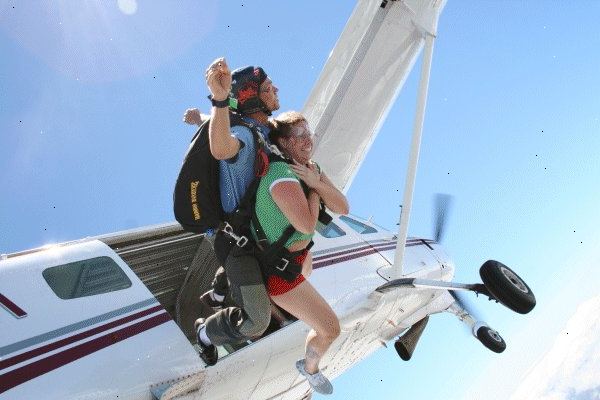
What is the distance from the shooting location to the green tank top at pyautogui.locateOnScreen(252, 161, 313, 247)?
10.5 ft

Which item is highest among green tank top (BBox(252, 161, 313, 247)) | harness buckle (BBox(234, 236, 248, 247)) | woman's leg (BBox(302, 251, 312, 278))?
green tank top (BBox(252, 161, 313, 247))

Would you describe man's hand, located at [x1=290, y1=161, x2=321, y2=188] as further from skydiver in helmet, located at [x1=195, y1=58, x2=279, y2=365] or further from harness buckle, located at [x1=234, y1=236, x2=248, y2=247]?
harness buckle, located at [x1=234, y1=236, x2=248, y2=247]

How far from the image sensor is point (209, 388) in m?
4.02

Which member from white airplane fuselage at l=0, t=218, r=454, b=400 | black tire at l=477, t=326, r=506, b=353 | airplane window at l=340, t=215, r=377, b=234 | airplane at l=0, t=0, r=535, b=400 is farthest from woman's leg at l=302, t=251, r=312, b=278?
airplane window at l=340, t=215, r=377, b=234

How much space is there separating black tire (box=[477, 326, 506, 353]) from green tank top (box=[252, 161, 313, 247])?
11.6ft

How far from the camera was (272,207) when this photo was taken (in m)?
3.31

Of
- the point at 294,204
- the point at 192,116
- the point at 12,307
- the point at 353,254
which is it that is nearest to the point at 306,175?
the point at 294,204

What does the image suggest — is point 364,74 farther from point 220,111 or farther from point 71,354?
point 71,354

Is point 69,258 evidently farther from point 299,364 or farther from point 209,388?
point 299,364

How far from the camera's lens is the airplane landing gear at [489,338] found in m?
5.82

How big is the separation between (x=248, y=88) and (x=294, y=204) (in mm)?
950

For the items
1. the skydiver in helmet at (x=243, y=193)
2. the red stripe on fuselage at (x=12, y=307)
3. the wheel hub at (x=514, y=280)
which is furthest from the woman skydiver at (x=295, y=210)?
the red stripe on fuselage at (x=12, y=307)

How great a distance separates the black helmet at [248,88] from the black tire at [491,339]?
13.5 ft

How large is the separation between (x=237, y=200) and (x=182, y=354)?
52.0 inches
